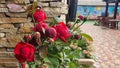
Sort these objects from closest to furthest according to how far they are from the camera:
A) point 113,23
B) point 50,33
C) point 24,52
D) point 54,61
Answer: point 24,52 < point 50,33 < point 54,61 < point 113,23

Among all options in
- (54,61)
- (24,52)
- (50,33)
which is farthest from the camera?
(54,61)

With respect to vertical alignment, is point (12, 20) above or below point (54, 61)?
above

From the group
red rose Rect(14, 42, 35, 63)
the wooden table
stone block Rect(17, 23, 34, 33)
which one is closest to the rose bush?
red rose Rect(14, 42, 35, 63)

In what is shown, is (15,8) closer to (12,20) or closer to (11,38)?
(12,20)

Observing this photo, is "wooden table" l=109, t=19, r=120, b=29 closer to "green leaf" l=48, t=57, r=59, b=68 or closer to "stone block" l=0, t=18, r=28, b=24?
"stone block" l=0, t=18, r=28, b=24

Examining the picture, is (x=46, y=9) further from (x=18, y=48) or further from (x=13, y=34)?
(x=18, y=48)

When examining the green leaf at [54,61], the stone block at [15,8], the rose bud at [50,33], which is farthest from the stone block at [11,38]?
the rose bud at [50,33]

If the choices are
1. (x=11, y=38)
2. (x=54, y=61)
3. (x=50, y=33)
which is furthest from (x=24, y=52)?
(x=11, y=38)

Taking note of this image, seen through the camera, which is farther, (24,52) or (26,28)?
(26,28)

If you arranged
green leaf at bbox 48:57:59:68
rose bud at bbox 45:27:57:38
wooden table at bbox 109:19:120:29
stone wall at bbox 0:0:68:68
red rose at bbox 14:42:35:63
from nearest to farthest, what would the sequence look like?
1. red rose at bbox 14:42:35:63
2. rose bud at bbox 45:27:57:38
3. green leaf at bbox 48:57:59:68
4. stone wall at bbox 0:0:68:68
5. wooden table at bbox 109:19:120:29

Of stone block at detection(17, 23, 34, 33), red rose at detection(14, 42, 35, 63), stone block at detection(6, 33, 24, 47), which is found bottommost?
stone block at detection(6, 33, 24, 47)

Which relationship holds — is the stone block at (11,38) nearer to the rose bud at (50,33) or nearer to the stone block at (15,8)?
the stone block at (15,8)

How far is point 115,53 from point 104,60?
0.99 m

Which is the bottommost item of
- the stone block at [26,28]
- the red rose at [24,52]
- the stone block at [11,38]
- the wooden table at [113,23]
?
the wooden table at [113,23]
